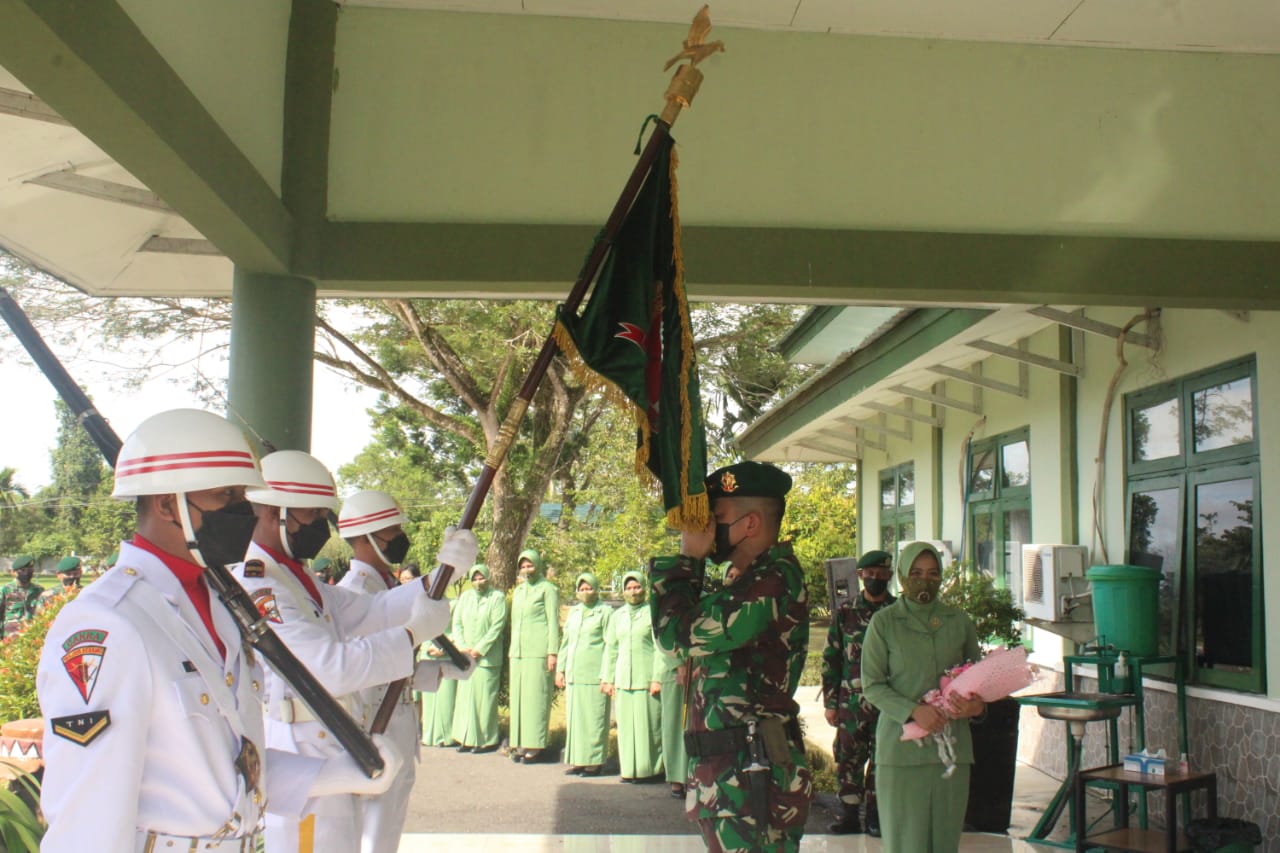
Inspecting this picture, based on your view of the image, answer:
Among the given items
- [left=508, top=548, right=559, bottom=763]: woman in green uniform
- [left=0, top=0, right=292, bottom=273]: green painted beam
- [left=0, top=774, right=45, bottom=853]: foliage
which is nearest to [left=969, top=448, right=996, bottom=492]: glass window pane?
[left=508, top=548, right=559, bottom=763]: woman in green uniform

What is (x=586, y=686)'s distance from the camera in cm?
1006

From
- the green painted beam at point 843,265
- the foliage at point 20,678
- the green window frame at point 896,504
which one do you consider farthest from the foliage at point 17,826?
the green window frame at point 896,504

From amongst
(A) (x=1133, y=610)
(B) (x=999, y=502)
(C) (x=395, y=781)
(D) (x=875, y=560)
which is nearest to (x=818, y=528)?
(B) (x=999, y=502)

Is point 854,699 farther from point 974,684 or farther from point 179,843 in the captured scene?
point 179,843

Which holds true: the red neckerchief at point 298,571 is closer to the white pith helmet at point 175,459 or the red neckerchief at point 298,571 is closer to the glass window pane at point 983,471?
the white pith helmet at point 175,459

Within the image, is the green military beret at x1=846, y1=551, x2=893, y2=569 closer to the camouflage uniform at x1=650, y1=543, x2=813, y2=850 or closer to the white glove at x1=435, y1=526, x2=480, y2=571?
the camouflage uniform at x1=650, y1=543, x2=813, y2=850

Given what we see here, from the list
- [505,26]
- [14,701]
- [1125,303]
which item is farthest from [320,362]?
[1125,303]

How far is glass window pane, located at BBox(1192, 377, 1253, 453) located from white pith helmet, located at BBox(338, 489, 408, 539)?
4.45 m

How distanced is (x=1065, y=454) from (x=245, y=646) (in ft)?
22.1

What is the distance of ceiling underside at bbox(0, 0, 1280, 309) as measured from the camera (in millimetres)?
4551

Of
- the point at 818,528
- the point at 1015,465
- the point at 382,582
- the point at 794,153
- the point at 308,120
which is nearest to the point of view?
the point at 308,120

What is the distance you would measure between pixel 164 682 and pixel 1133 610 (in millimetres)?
5542

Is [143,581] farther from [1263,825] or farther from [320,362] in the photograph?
[320,362]

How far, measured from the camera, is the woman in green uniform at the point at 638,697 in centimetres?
950
